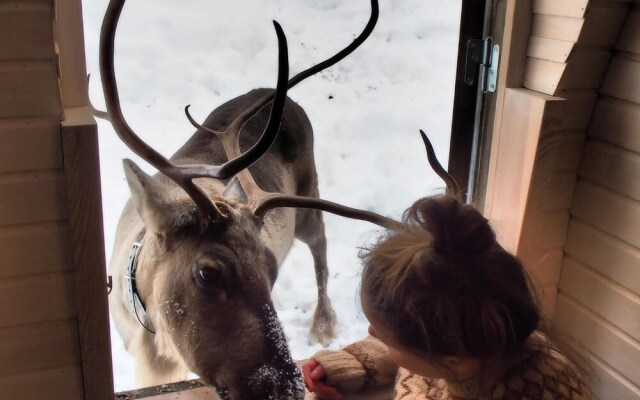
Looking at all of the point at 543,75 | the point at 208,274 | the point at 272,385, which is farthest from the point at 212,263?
the point at 543,75

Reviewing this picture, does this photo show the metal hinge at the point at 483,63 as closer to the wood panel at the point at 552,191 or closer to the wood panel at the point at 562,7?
the wood panel at the point at 562,7

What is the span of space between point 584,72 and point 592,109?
132 millimetres

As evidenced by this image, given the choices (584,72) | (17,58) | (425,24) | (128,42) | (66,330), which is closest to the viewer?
(17,58)

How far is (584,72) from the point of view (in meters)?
1.96

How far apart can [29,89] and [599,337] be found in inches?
68.8

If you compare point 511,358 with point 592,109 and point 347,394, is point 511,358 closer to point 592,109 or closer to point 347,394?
point 347,394

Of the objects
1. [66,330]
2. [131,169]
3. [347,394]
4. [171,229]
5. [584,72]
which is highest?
[584,72]

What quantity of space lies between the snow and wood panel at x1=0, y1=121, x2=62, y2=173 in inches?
26.6

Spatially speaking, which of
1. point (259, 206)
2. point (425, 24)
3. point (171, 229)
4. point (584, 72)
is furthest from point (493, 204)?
point (171, 229)

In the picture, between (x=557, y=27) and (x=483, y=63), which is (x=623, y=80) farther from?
(x=483, y=63)

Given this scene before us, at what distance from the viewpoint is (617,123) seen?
6.38 feet

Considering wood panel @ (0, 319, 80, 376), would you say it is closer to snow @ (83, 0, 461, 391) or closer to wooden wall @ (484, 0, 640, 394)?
snow @ (83, 0, 461, 391)

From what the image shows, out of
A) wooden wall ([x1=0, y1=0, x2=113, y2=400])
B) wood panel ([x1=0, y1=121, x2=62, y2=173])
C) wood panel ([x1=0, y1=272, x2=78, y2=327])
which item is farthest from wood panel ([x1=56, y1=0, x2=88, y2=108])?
wood panel ([x1=0, y1=272, x2=78, y2=327])

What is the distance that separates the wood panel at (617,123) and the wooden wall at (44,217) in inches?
56.2
